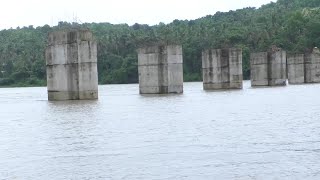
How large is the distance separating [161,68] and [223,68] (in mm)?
11468

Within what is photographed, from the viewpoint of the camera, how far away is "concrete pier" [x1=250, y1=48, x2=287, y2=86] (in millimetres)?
67750

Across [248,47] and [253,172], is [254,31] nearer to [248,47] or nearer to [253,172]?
[248,47]

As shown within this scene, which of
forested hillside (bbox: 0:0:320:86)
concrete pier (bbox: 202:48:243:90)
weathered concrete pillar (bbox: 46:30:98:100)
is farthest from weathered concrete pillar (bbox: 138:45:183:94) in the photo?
forested hillside (bbox: 0:0:320:86)

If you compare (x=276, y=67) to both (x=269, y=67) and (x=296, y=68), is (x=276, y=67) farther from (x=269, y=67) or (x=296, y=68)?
(x=296, y=68)

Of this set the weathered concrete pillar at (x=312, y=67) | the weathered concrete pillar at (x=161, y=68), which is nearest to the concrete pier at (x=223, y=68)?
the weathered concrete pillar at (x=161, y=68)

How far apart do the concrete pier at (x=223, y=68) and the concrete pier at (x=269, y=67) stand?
875cm

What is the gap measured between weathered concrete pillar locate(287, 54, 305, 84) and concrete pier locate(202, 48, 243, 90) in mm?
20595

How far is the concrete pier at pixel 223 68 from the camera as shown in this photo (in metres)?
59.5

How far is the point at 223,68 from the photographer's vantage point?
195 ft

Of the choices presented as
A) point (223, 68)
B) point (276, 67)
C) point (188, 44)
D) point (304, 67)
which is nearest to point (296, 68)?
point (304, 67)

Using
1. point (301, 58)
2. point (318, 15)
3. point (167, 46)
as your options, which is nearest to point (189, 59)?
point (318, 15)

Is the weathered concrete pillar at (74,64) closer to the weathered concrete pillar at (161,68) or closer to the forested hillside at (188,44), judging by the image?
the weathered concrete pillar at (161,68)

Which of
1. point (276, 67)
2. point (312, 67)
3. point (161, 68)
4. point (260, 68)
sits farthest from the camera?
A: point (312, 67)

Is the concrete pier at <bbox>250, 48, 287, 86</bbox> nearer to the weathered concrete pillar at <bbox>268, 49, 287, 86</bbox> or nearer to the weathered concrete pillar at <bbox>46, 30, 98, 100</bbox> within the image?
the weathered concrete pillar at <bbox>268, 49, 287, 86</bbox>
